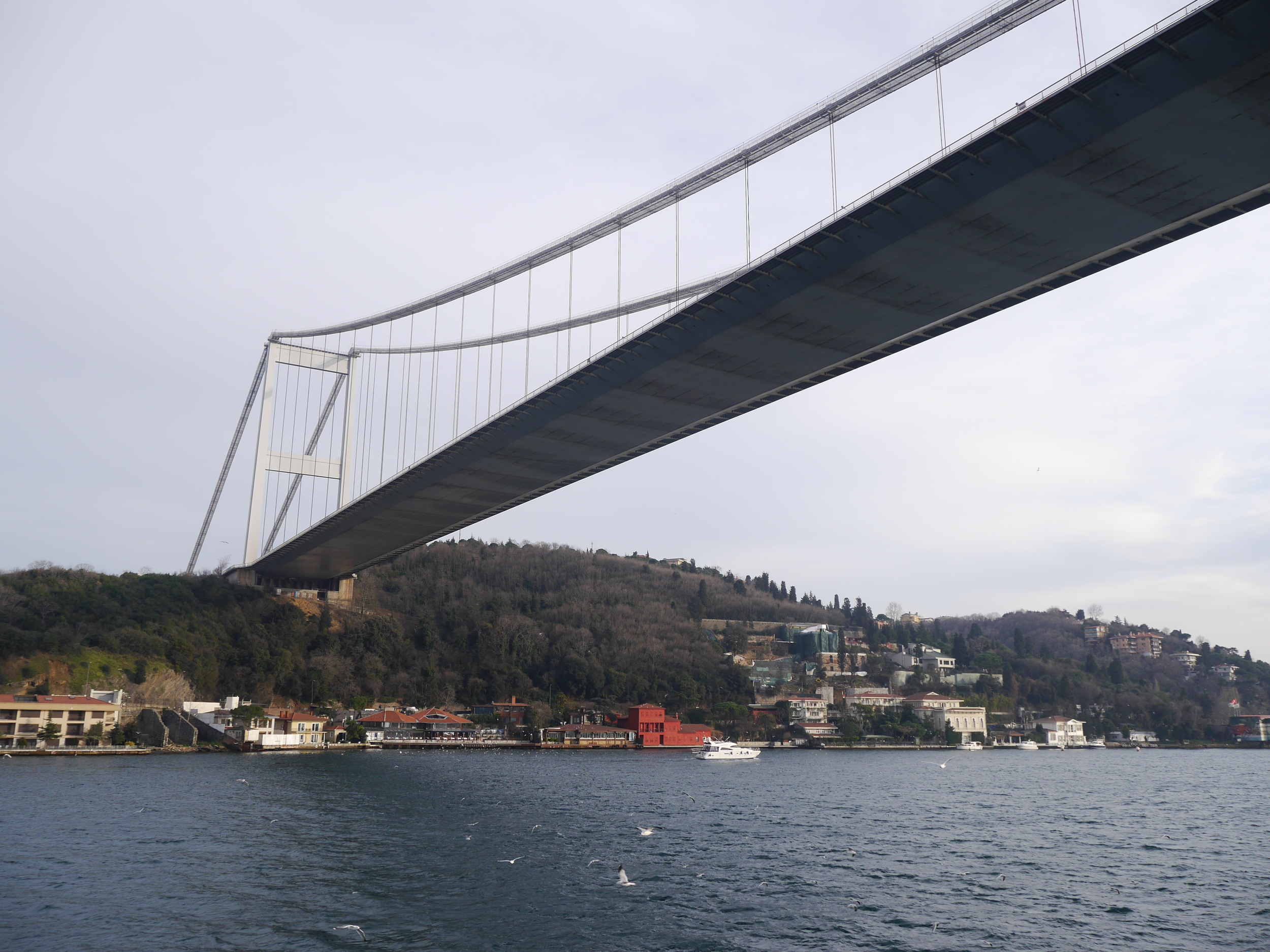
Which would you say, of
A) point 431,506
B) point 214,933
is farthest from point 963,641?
point 214,933

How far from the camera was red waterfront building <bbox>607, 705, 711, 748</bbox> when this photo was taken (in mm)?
71312

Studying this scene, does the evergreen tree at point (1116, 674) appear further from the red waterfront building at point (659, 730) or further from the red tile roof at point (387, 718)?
the red tile roof at point (387, 718)

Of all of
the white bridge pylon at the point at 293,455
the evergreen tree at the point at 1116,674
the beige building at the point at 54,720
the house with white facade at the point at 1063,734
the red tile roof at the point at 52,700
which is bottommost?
the house with white facade at the point at 1063,734

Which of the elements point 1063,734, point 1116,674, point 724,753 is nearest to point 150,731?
point 724,753

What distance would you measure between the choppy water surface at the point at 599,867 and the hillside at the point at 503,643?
2188cm

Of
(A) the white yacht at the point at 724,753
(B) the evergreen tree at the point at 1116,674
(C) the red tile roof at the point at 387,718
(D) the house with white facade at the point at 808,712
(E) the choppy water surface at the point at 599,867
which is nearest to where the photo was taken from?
(E) the choppy water surface at the point at 599,867

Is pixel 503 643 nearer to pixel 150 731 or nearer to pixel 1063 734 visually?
pixel 150 731

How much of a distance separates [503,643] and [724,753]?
27132 millimetres

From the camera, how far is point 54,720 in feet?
137

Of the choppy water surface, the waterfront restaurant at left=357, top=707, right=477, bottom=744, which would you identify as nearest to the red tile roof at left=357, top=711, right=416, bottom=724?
the waterfront restaurant at left=357, top=707, right=477, bottom=744

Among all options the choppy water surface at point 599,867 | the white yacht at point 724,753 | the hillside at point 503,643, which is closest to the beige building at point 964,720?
the hillside at point 503,643

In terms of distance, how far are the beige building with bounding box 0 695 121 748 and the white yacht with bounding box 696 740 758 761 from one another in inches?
1312

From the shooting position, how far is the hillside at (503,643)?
50438mm

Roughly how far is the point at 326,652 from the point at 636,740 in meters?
24.1
